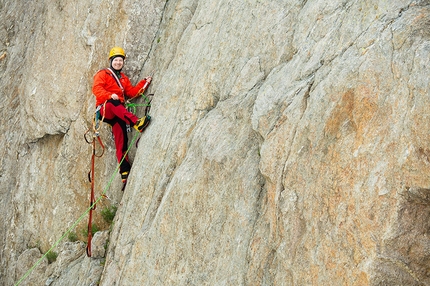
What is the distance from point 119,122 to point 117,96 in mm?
665

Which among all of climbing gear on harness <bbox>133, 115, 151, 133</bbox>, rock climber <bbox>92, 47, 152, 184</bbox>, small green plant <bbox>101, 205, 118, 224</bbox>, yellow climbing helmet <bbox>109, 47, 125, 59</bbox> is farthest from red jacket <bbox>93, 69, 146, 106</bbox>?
small green plant <bbox>101, 205, 118, 224</bbox>

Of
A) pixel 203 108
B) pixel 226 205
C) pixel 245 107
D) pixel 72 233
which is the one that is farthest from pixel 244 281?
pixel 72 233

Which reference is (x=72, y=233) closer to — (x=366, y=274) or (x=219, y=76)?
(x=219, y=76)

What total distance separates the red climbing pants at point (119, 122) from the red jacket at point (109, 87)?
0.22 meters

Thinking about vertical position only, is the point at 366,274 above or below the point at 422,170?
below

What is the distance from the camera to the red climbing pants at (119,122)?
39.1 feet

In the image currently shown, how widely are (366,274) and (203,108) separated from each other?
4.82 meters

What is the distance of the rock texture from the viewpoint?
6.00 m

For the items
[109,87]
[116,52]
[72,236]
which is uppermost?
[116,52]

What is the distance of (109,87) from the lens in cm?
1227

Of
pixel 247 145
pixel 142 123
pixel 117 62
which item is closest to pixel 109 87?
pixel 117 62

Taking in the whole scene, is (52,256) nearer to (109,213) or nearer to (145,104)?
(109,213)

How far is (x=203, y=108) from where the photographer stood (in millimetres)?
9953

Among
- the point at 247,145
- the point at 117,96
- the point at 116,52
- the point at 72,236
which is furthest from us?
the point at 72,236
